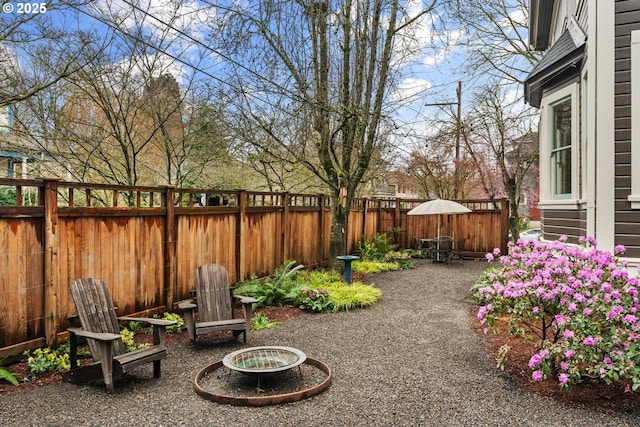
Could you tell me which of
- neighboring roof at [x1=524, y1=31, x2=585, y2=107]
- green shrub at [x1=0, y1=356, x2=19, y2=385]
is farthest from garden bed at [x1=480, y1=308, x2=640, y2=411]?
green shrub at [x1=0, y1=356, x2=19, y2=385]

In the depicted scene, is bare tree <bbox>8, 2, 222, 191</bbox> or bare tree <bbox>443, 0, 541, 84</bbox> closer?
bare tree <bbox>8, 2, 222, 191</bbox>

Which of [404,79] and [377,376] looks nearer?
[377,376]

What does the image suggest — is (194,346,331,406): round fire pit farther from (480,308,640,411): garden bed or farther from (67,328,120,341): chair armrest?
(480,308,640,411): garden bed

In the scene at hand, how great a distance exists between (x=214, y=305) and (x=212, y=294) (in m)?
0.14

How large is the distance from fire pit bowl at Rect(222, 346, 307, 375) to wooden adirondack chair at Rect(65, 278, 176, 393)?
69 cm

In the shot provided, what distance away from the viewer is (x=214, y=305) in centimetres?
534

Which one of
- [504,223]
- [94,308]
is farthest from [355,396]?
[504,223]

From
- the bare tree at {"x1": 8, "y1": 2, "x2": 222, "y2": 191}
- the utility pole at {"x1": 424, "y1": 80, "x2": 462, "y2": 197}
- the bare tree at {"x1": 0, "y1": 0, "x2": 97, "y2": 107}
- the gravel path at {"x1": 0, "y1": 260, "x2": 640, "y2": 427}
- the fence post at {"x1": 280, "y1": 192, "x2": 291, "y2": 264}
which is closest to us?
the gravel path at {"x1": 0, "y1": 260, "x2": 640, "y2": 427}

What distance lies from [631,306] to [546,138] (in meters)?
4.04

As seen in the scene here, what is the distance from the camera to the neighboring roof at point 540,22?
8969 mm

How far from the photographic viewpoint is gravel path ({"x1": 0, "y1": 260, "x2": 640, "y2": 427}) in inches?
127

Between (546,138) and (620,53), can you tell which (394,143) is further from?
(620,53)

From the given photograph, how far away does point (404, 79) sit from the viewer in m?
9.20

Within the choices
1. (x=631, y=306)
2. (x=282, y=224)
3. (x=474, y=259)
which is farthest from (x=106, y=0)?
(x=474, y=259)
